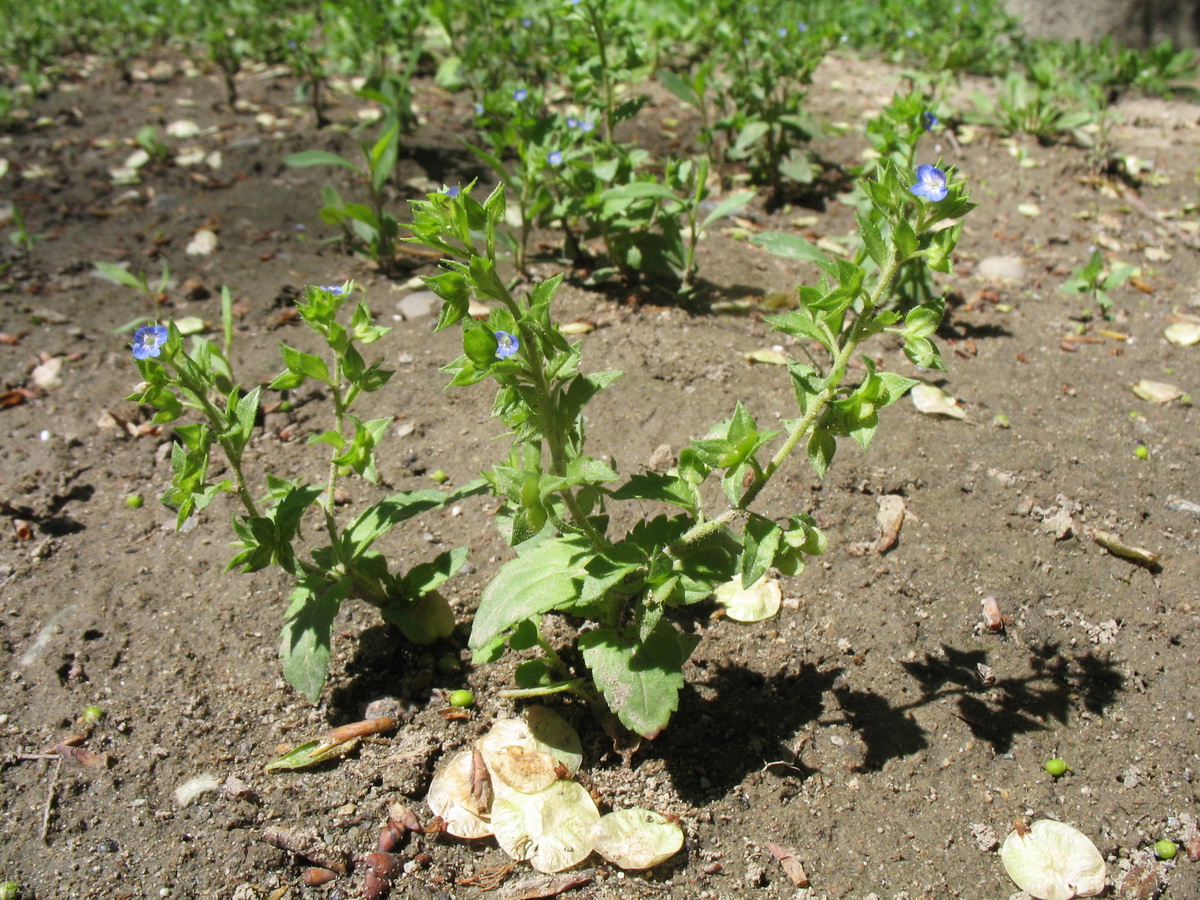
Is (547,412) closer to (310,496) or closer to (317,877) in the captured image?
(310,496)

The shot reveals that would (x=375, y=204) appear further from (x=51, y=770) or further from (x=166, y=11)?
(x=166, y=11)

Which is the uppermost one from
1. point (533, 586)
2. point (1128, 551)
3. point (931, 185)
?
point (931, 185)

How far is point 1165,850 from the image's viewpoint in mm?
1923

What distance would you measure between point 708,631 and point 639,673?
540 millimetres

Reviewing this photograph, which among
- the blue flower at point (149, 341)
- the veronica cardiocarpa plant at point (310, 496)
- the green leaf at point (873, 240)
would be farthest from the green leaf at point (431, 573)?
Answer: the green leaf at point (873, 240)

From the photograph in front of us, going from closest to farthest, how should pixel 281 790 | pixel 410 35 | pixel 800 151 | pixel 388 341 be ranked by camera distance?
pixel 281 790 → pixel 388 341 → pixel 800 151 → pixel 410 35

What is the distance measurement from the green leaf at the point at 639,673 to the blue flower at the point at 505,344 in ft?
2.41

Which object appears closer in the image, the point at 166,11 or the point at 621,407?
the point at 621,407

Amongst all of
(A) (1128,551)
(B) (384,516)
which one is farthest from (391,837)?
(A) (1128,551)

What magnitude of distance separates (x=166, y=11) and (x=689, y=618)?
658 centimetres

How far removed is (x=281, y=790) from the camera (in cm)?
208

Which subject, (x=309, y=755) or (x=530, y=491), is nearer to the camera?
(x=530, y=491)

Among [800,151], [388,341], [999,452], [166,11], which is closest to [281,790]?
[388,341]

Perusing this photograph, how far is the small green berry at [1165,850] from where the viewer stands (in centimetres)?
192
